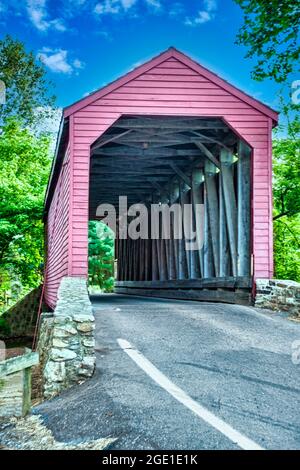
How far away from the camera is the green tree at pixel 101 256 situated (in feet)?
149

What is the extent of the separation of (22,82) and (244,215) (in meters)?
23.5

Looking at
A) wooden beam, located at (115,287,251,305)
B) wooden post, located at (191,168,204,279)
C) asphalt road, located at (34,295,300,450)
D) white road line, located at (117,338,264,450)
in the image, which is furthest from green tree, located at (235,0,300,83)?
white road line, located at (117,338,264,450)

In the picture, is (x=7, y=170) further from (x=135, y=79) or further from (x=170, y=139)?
(x=135, y=79)

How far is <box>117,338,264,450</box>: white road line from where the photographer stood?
4023 mm

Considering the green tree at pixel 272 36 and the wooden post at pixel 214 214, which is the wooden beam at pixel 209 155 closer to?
the wooden post at pixel 214 214

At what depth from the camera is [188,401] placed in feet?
16.3

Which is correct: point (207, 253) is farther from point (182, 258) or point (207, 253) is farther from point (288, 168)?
point (288, 168)

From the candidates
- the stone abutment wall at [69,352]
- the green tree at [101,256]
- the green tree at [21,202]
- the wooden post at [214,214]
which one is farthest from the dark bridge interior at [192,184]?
the green tree at [101,256]

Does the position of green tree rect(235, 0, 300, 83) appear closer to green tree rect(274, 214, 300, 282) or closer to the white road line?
green tree rect(274, 214, 300, 282)

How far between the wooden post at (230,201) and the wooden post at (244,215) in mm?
364

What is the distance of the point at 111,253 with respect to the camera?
156 feet

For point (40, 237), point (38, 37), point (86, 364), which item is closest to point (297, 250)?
point (40, 237)

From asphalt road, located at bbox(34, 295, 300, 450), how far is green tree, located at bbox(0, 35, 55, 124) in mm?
25497

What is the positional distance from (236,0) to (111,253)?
3301cm
